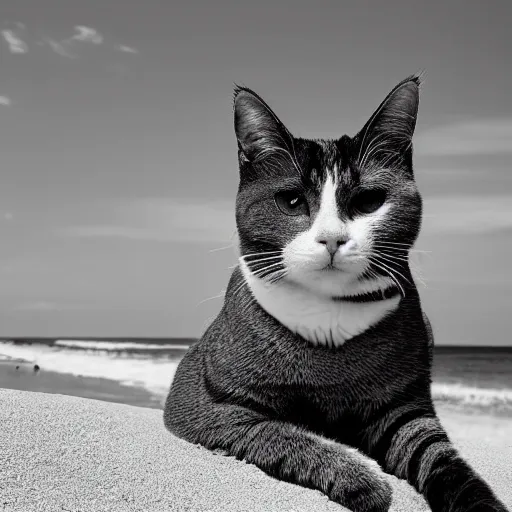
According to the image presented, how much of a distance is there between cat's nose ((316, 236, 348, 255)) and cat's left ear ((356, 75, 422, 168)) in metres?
0.52

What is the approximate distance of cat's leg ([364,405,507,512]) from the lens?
2.53m

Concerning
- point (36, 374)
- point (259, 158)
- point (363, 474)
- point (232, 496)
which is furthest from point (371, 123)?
point (36, 374)

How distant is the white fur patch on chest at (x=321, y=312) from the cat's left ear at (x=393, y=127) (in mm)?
569

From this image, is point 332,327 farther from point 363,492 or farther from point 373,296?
point 363,492

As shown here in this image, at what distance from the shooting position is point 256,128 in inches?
113

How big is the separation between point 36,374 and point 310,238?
35.8 feet

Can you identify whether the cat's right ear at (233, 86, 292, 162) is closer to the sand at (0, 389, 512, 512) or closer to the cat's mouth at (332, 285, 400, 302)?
the cat's mouth at (332, 285, 400, 302)

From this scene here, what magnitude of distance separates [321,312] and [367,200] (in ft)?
1.72

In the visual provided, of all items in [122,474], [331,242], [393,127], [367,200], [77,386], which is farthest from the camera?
[77,386]

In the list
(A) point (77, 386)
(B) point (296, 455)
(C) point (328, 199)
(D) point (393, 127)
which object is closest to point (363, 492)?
(B) point (296, 455)

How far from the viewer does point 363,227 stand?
2.59 m

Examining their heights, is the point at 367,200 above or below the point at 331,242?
above

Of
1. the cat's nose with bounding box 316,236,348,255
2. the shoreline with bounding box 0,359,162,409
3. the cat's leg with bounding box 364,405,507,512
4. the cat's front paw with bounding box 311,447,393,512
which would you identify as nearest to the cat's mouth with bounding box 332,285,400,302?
the cat's nose with bounding box 316,236,348,255

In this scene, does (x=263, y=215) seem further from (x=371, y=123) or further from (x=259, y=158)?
(x=371, y=123)
